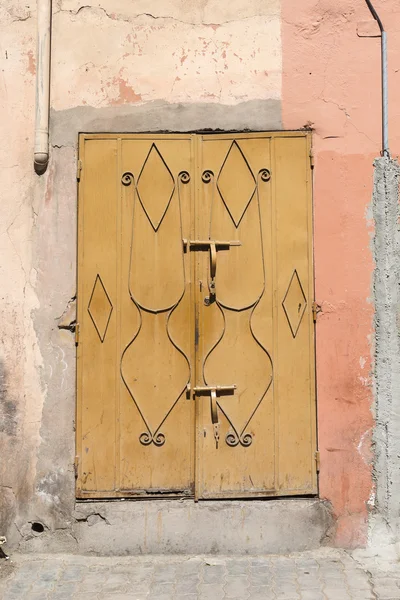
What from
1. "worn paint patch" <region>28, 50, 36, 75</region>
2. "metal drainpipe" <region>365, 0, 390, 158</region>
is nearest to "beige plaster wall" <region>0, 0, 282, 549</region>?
"worn paint patch" <region>28, 50, 36, 75</region>

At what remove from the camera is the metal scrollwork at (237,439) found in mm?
4969

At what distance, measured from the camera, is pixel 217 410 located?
16.3ft

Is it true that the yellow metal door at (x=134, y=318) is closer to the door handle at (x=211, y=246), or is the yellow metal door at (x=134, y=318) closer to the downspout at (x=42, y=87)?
the door handle at (x=211, y=246)

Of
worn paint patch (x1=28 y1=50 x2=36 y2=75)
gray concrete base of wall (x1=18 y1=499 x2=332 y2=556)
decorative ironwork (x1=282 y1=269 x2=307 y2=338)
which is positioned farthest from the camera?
worn paint patch (x1=28 y1=50 x2=36 y2=75)

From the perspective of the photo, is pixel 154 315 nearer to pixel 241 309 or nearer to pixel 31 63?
pixel 241 309

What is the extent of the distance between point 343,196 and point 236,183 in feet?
2.47

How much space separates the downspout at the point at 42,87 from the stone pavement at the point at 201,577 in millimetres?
2673

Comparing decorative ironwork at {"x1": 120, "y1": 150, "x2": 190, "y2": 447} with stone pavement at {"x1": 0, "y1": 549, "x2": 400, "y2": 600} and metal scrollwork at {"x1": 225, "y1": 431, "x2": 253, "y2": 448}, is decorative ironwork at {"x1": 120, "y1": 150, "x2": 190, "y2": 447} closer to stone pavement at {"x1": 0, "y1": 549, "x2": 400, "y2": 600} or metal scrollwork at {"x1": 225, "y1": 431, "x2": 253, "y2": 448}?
metal scrollwork at {"x1": 225, "y1": 431, "x2": 253, "y2": 448}

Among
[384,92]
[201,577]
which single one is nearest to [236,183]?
[384,92]

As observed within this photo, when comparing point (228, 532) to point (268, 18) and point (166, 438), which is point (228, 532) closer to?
point (166, 438)

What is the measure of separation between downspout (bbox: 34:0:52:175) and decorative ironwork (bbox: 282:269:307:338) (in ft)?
6.26

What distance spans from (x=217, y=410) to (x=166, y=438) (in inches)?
15.6

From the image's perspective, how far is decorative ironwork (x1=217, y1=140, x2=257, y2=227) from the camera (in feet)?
16.6

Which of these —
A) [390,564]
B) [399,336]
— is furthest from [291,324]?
[390,564]
